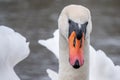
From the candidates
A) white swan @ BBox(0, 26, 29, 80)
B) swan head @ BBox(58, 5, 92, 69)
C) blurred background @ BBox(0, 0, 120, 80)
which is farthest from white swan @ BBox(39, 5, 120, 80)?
blurred background @ BBox(0, 0, 120, 80)

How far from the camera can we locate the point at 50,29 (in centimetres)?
524

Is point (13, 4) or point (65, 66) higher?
point (65, 66)

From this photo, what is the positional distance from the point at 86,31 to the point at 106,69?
3.21 feet

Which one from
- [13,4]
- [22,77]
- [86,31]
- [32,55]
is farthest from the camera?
[13,4]

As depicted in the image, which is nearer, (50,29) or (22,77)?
(22,77)

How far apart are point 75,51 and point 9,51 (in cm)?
104

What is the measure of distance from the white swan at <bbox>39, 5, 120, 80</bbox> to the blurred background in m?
1.05

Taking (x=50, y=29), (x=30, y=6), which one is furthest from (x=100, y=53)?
(x=30, y=6)

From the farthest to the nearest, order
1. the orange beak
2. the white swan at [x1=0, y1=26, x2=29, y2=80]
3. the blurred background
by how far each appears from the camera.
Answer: the blurred background
the white swan at [x1=0, y1=26, x2=29, y2=80]
the orange beak

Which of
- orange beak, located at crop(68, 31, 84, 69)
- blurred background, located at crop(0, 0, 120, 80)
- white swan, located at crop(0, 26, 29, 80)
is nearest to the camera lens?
orange beak, located at crop(68, 31, 84, 69)

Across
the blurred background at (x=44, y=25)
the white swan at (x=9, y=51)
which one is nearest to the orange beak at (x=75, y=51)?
the white swan at (x=9, y=51)

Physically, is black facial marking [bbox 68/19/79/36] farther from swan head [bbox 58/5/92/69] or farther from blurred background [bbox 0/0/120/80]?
blurred background [bbox 0/0/120/80]

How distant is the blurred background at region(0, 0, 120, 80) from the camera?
4.52 meters

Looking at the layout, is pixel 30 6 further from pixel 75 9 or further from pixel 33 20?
pixel 75 9
